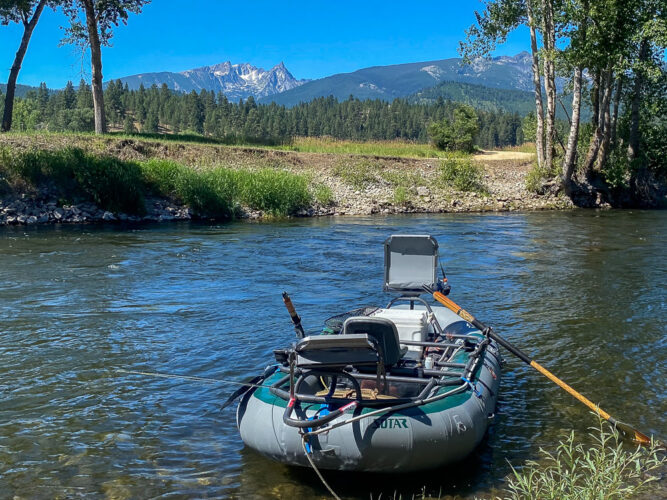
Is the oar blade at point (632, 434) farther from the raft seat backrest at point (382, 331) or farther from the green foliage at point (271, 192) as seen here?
the green foliage at point (271, 192)

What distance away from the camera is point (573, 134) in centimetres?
2648

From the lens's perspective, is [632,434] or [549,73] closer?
[632,434]

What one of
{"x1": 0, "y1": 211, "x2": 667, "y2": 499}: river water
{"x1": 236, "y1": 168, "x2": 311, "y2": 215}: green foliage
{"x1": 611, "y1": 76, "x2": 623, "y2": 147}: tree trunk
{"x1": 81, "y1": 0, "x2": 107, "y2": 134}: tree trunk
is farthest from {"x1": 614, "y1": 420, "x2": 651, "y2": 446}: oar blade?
{"x1": 81, "y1": 0, "x2": 107, "y2": 134}: tree trunk

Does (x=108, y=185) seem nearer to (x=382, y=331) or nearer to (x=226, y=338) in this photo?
(x=226, y=338)

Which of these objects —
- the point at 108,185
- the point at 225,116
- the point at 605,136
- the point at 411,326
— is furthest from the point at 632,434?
the point at 225,116

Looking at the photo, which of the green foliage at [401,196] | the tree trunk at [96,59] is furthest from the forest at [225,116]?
the green foliage at [401,196]

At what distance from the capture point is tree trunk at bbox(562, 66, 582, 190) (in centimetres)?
2548

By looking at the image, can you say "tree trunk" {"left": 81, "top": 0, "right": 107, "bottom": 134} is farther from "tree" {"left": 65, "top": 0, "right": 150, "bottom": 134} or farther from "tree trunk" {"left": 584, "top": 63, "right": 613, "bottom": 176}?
"tree trunk" {"left": 584, "top": 63, "right": 613, "bottom": 176}

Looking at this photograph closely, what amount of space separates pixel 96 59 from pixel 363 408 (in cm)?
2807

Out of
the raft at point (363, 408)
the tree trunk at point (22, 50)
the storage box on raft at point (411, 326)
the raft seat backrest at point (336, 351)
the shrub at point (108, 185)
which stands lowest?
the raft at point (363, 408)

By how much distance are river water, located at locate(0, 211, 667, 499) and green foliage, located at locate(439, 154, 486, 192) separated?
377 inches

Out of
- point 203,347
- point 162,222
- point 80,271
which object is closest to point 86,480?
point 203,347

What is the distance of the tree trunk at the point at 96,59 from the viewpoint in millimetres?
28828

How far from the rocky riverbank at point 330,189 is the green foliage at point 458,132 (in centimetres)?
1070
